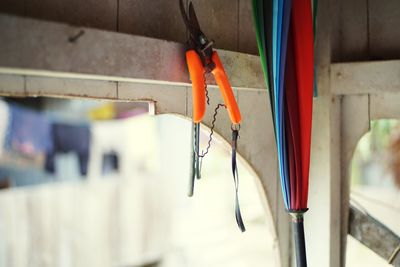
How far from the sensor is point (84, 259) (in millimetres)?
4141

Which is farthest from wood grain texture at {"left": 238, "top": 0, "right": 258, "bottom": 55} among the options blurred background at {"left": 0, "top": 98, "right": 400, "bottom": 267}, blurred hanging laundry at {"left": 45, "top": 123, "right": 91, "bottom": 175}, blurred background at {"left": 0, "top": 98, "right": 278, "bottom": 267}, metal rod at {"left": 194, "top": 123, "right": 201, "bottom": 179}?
blurred hanging laundry at {"left": 45, "top": 123, "right": 91, "bottom": 175}

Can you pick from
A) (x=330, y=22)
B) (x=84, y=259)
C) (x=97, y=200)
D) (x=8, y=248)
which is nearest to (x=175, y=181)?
(x=97, y=200)

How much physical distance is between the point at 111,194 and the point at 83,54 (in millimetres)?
3800

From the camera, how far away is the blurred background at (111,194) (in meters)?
3.72

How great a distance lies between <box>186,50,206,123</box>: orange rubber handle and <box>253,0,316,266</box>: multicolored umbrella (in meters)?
0.14

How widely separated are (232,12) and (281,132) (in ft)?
1.17

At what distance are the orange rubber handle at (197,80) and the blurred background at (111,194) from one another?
272 centimetres

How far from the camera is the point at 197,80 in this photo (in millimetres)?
810

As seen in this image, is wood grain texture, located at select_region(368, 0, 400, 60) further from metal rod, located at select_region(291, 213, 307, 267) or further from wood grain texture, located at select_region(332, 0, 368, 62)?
metal rod, located at select_region(291, 213, 307, 267)

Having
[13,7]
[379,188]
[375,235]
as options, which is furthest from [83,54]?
[379,188]

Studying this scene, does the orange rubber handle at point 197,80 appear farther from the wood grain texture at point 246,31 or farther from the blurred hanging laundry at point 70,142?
the blurred hanging laundry at point 70,142

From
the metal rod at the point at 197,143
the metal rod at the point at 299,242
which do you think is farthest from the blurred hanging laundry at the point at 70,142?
the metal rod at the point at 299,242

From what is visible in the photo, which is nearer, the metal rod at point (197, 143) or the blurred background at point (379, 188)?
the metal rod at point (197, 143)

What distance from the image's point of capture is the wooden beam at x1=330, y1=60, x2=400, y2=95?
106cm
